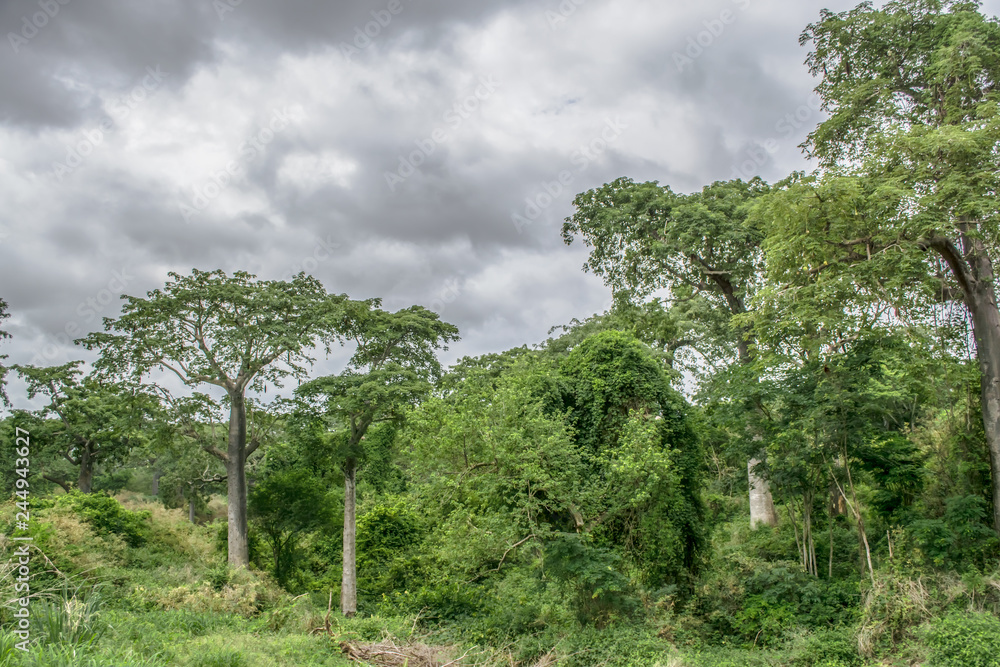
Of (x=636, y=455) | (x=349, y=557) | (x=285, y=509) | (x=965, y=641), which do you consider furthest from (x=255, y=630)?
(x=965, y=641)

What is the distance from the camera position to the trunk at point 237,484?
17703 millimetres

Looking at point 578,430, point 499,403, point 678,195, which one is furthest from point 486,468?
point 678,195

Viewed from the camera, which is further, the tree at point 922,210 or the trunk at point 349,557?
the trunk at point 349,557

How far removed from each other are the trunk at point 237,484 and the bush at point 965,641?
16.6m

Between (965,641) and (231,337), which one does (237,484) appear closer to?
(231,337)

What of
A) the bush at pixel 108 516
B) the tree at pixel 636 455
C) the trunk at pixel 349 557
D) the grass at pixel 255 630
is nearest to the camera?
the grass at pixel 255 630

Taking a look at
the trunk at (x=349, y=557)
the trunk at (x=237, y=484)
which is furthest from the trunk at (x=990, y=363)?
the trunk at (x=237, y=484)

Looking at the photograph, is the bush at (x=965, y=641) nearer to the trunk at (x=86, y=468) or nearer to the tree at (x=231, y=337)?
the tree at (x=231, y=337)

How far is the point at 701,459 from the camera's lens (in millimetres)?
13945

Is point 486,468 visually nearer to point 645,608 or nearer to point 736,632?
point 645,608

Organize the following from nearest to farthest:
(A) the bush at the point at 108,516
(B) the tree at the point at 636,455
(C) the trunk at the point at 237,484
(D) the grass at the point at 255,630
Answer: (D) the grass at the point at 255,630
(B) the tree at the point at 636,455
(A) the bush at the point at 108,516
(C) the trunk at the point at 237,484

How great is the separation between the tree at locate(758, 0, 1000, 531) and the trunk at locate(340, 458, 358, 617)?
43.7ft

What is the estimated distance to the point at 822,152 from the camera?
14086 mm

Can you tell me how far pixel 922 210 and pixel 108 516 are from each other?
21.6m
